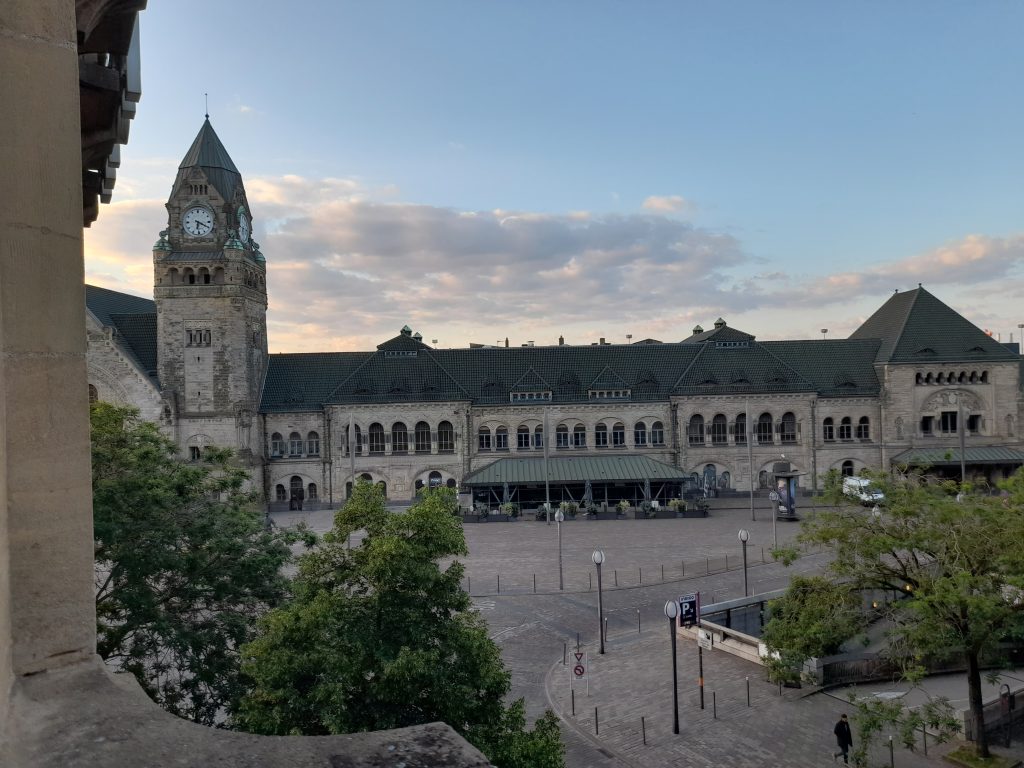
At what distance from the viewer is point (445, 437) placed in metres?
61.1

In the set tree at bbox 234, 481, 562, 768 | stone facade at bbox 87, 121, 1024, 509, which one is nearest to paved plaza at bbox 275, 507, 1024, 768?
tree at bbox 234, 481, 562, 768

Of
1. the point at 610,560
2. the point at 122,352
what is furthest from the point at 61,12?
the point at 122,352

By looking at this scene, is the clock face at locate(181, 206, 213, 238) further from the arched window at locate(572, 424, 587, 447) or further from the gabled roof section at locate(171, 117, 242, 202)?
the arched window at locate(572, 424, 587, 447)

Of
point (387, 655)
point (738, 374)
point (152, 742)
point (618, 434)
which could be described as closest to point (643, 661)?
point (387, 655)

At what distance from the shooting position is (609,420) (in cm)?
6194

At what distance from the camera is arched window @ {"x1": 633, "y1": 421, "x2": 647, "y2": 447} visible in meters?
61.8

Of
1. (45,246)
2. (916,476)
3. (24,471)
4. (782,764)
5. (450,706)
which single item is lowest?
(782,764)

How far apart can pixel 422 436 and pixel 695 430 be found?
76.1 ft

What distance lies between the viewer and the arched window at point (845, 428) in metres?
61.9

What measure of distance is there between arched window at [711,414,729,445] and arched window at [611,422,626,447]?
7.49m

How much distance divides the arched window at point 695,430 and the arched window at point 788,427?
21.9 ft

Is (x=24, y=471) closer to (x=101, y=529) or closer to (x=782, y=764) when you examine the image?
(x=101, y=529)

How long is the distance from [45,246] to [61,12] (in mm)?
1788

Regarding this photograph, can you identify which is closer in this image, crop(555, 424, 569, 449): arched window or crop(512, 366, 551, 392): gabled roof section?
crop(555, 424, 569, 449): arched window
